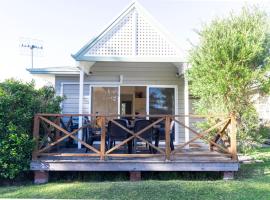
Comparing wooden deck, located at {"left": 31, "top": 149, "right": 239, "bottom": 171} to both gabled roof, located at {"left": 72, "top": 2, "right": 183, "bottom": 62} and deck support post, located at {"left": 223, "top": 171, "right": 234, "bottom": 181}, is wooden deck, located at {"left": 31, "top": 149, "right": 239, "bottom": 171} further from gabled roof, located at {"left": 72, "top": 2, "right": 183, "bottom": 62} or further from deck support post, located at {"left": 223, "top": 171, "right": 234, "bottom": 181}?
gabled roof, located at {"left": 72, "top": 2, "right": 183, "bottom": 62}

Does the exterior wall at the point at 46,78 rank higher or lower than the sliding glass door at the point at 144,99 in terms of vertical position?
higher

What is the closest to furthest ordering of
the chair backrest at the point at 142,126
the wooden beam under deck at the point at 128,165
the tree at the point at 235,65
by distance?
the wooden beam under deck at the point at 128,165 → the chair backrest at the point at 142,126 → the tree at the point at 235,65

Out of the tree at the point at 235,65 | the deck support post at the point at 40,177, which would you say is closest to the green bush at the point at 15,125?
the deck support post at the point at 40,177

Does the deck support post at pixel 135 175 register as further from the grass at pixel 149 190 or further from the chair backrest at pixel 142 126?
the chair backrest at pixel 142 126

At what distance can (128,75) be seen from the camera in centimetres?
930

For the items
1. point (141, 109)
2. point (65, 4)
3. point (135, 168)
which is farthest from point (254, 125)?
point (65, 4)

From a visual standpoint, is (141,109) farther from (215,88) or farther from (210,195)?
(210,195)

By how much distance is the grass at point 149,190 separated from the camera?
477 centimetres

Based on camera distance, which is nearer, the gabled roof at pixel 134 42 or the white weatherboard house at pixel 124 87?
the gabled roof at pixel 134 42

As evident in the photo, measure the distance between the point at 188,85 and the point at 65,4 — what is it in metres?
8.11

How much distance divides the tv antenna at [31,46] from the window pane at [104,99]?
15.3 metres

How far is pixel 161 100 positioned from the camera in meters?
9.37

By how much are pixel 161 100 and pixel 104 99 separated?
2.04 metres

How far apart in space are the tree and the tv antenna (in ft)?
61.1
